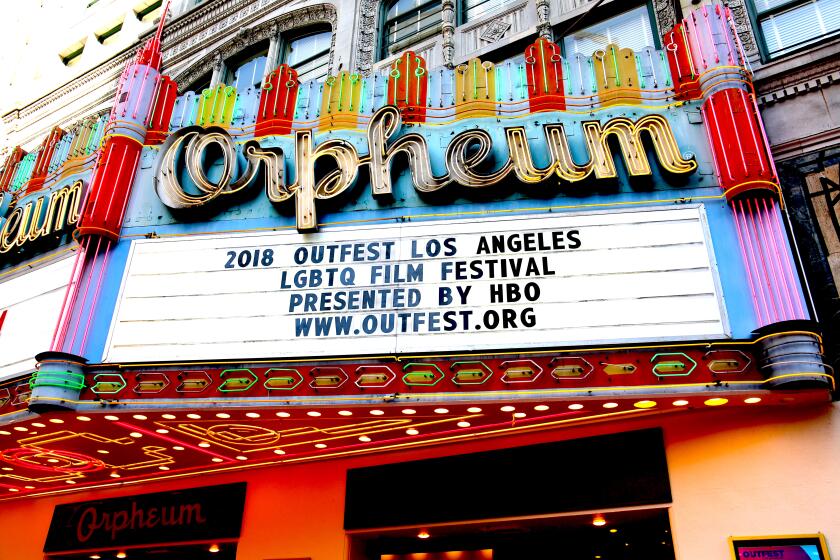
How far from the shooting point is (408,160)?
31.8 feet

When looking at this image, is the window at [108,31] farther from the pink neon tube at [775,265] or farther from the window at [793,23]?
the pink neon tube at [775,265]

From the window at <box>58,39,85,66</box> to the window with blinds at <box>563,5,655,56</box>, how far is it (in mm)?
19064

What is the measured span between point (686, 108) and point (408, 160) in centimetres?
415

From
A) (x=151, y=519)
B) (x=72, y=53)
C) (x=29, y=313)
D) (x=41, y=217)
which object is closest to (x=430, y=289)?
(x=29, y=313)

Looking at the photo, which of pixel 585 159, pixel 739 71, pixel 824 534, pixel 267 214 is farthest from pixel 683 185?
pixel 267 214

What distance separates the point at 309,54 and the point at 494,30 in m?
5.73

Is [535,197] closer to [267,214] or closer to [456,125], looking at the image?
[456,125]

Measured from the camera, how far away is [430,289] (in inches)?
336

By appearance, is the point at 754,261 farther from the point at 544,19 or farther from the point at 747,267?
the point at 544,19

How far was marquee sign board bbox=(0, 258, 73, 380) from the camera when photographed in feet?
32.4

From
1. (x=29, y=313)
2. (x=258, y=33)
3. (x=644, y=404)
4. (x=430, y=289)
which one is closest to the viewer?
(x=644, y=404)

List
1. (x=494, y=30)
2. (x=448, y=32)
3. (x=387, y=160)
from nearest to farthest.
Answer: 1. (x=387, y=160)
2. (x=494, y=30)
3. (x=448, y=32)

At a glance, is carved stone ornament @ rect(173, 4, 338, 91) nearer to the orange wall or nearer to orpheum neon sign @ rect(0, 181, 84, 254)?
orpheum neon sign @ rect(0, 181, 84, 254)

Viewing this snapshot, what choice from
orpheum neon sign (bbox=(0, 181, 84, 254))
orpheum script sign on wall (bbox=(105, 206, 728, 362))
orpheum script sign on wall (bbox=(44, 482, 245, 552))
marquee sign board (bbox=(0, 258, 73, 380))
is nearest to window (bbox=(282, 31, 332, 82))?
orpheum neon sign (bbox=(0, 181, 84, 254))
